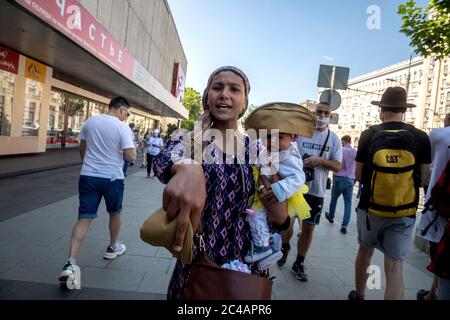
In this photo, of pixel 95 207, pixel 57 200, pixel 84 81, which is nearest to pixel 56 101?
pixel 84 81

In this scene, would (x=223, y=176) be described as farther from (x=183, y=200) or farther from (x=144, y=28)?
(x=144, y=28)

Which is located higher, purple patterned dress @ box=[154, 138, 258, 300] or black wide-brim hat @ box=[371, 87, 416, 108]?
black wide-brim hat @ box=[371, 87, 416, 108]


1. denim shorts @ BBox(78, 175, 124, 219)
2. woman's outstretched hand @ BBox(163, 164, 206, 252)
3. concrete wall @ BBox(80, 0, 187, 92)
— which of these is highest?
concrete wall @ BBox(80, 0, 187, 92)

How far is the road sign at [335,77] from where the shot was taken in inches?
228

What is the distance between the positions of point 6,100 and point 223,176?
41.0ft

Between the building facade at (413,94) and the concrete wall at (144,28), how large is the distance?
1587 cm

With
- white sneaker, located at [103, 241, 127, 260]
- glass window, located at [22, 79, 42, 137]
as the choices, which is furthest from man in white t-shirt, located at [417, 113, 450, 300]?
glass window, located at [22, 79, 42, 137]

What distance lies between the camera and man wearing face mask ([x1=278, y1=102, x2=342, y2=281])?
11.8ft

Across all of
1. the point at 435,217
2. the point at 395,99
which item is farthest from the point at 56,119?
the point at 435,217

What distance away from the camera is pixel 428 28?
546cm

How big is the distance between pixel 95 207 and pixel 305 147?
2.41m

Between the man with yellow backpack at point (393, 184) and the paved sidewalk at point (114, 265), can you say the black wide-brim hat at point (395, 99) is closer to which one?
the man with yellow backpack at point (393, 184)

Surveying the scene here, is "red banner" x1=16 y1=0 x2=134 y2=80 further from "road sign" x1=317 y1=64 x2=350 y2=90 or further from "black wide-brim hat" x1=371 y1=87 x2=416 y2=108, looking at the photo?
"black wide-brim hat" x1=371 y1=87 x2=416 y2=108

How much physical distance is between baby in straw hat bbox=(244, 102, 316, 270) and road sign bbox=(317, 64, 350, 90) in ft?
15.2
